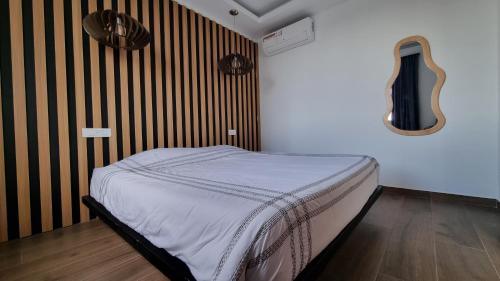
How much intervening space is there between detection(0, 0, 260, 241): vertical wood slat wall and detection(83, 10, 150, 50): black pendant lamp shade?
1.44ft

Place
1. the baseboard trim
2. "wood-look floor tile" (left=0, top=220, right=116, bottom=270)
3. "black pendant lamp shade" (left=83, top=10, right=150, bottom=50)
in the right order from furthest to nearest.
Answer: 1. the baseboard trim
2. "black pendant lamp shade" (left=83, top=10, right=150, bottom=50)
3. "wood-look floor tile" (left=0, top=220, right=116, bottom=270)

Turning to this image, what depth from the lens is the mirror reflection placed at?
2566 millimetres

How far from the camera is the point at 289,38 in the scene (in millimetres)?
3506

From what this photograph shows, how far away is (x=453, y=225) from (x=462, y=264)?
0.68m

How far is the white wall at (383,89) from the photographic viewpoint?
2.27m

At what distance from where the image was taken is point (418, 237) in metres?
1.64

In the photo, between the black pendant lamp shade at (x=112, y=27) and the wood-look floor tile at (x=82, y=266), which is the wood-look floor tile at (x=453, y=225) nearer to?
the wood-look floor tile at (x=82, y=266)

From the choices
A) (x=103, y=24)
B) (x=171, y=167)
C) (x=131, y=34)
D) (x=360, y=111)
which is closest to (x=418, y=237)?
(x=360, y=111)

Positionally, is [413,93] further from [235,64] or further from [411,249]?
[235,64]

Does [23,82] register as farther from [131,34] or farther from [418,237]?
[418,237]

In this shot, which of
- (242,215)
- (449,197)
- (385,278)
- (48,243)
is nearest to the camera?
(242,215)

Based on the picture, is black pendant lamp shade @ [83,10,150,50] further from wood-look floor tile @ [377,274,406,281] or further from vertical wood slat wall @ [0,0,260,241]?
wood-look floor tile @ [377,274,406,281]

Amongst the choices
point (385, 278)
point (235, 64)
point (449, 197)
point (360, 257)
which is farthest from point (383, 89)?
point (385, 278)

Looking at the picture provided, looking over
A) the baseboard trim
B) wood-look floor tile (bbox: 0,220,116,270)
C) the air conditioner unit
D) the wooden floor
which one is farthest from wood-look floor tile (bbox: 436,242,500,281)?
the air conditioner unit
